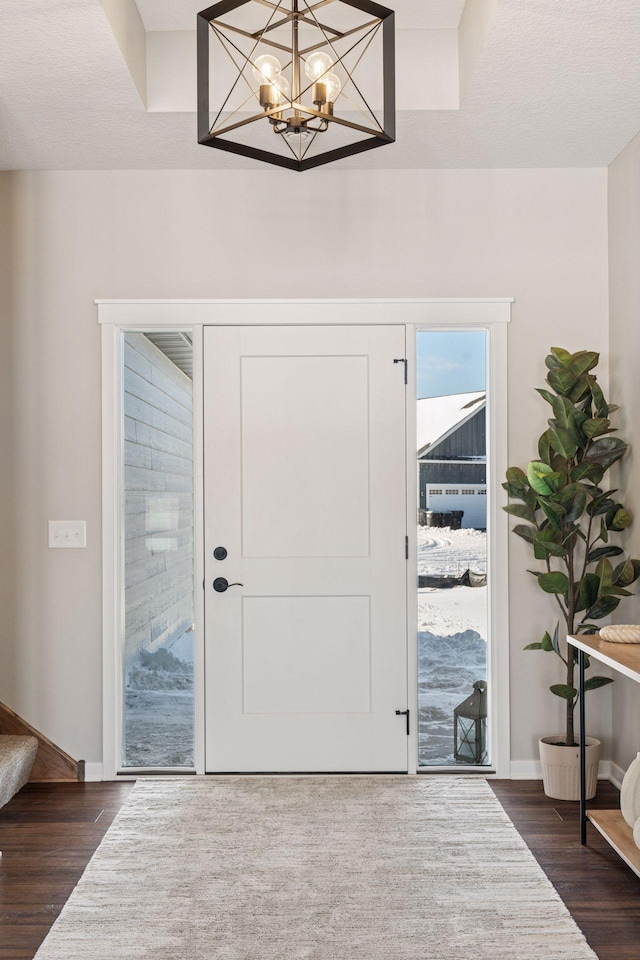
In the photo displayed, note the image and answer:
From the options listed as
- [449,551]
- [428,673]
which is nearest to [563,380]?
[449,551]

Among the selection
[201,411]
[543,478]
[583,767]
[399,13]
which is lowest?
[583,767]

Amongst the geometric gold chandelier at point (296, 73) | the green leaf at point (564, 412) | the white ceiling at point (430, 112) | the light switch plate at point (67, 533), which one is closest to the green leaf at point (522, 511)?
the green leaf at point (564, 412)

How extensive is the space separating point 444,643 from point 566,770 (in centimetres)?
74

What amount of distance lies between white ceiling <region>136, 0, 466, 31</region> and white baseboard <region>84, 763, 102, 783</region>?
313 centimetres

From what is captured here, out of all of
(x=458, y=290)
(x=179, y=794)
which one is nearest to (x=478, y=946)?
(x=179, y=794)

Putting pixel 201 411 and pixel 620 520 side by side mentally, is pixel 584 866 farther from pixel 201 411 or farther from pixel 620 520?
pixel 201 411

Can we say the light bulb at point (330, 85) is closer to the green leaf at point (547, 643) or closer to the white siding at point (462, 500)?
the white siding at point (462, 500)

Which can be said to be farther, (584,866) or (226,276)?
(226,276)

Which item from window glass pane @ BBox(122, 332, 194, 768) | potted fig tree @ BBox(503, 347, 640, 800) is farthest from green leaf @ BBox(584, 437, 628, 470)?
window glass pane @ BBox(122, 332, 194, 768)

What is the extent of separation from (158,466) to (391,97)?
85.1 inches

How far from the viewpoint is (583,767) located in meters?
3.06

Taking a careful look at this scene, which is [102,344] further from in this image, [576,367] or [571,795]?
[571,795]

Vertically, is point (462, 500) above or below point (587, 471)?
below

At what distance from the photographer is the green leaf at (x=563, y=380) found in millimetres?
3453
